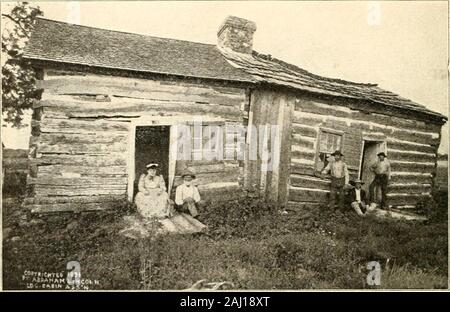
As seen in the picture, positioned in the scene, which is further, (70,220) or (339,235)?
(339,235)

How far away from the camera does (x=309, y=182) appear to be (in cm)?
722

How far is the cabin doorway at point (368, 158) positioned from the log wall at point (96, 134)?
2.65 metres

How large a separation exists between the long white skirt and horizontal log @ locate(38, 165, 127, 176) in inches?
21.3

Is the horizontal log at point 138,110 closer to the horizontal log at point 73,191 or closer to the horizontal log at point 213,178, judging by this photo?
the horizontal log at point 213,178

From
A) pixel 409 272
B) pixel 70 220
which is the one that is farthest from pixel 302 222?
pixel 70 220

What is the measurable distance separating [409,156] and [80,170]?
6.42 meters

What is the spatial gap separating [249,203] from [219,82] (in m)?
2.24

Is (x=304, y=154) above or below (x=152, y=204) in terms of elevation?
above

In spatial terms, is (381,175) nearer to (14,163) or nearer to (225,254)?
(225,254)

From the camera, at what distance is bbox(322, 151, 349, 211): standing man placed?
279 inches

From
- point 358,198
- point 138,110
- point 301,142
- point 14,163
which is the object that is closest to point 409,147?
point 358,198

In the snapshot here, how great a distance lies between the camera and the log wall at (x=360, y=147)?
7.13 metres

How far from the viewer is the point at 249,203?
6.64 m
